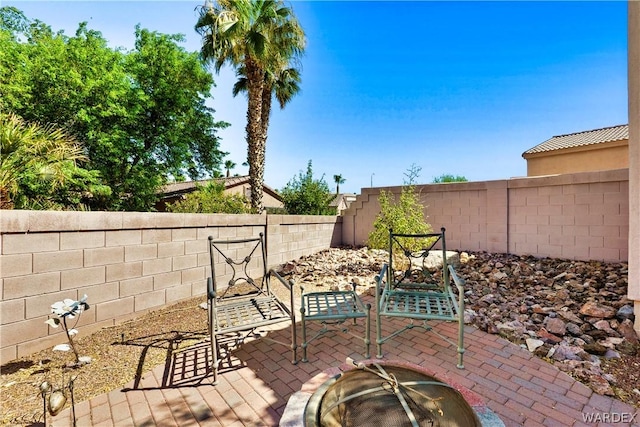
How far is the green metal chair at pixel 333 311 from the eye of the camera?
259 cm

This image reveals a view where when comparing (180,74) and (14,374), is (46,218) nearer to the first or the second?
(14,374)

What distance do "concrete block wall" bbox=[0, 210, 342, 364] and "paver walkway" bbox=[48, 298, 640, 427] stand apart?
3.97 ft

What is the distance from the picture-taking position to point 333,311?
9.43ft

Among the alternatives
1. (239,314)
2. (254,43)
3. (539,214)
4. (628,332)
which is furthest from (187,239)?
(539,214)

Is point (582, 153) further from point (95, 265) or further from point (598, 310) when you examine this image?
point (95, 265)

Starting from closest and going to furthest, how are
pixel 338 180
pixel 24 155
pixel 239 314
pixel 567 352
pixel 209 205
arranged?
pixel 567 352 < pixel 239 314 < pixel 24 155 < pixel 209 205 < pixel 338 180

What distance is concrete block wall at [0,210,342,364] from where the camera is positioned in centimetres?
251

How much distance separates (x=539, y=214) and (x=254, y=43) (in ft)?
26.2

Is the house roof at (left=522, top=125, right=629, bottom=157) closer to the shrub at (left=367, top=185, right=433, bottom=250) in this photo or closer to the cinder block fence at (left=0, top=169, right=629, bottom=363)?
the cinder block fence at (left=0, top=169, right=629, bottom=363)

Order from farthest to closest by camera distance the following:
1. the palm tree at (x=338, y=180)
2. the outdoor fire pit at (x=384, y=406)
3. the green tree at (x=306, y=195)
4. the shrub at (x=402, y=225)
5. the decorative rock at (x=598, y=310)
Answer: the palm tree at (x=338, y=180) → the green tree at (x=306, y=195) → the shrub at (x=402, y=225) → the decorative rock at (x=598, y=310) → the outdoor fire pit at (x=384, y=406)

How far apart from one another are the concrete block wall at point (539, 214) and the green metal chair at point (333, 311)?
4523mm

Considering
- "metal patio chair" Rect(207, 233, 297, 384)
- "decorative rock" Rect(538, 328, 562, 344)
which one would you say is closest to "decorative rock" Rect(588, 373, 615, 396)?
"decorative rock" Rect(538, 328, 562, 344)

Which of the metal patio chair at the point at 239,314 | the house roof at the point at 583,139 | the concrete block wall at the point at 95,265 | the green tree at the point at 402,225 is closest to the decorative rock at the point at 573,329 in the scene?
the green tree at the point at 402,225

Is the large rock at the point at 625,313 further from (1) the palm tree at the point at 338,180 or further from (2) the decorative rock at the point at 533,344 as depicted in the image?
(1) the palm tree at the point at 338,180
